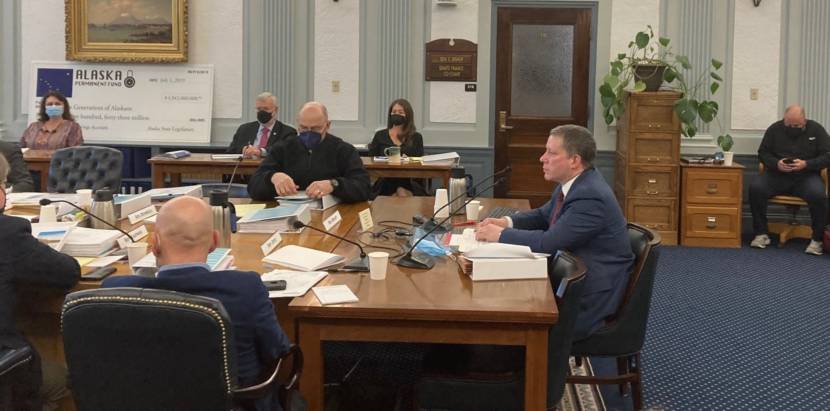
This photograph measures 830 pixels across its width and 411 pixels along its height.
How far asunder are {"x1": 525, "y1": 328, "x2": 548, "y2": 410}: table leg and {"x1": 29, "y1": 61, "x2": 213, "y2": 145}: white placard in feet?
23.6

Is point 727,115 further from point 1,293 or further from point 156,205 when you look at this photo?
point 1,293

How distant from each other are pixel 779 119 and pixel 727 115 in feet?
1.66

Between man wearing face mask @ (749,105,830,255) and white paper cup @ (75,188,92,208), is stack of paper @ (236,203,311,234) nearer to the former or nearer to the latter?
white paper cup @ (75,188,92,208)

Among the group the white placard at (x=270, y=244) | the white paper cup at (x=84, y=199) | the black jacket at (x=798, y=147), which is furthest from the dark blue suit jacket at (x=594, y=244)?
the black jacket at (x=798, y=147)

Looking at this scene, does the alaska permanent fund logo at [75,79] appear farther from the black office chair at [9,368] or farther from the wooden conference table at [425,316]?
the black office chair at [9,368]

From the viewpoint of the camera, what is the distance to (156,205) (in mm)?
5031

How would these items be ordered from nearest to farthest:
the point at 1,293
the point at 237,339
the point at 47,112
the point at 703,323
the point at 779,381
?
the point at 237,339, the point at 1,293, the point at 779,381, the point at 703,323, the point at 47,112

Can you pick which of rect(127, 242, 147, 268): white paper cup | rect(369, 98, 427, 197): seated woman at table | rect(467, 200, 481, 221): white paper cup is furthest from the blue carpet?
rect(369, 98, 427, 197): seated woman at table

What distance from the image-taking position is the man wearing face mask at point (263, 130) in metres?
8.27

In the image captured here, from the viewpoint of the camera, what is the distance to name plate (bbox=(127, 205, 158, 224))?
4551 mm

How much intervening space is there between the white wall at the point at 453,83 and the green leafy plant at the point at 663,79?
4.25 ft

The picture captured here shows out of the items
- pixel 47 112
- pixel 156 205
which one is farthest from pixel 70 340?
pixel 47 112

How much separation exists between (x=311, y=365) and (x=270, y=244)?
0.99 meters

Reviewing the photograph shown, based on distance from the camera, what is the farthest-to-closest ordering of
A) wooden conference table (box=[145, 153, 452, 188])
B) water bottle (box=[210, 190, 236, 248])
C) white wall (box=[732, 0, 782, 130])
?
white wall (box=[732, 0, 782, 130]) → wooden conference table (box=[145, 153, 452, 188]) → water bottle (box=[210, 190, 236, 248])
